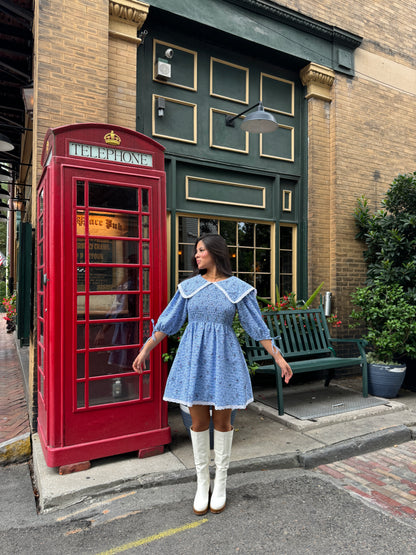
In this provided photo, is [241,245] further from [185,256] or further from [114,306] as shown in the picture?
[114,306]

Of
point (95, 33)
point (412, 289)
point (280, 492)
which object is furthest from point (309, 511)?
point (95, 33)

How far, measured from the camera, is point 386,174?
780 centimetres

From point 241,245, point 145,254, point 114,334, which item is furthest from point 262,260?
point 114,334

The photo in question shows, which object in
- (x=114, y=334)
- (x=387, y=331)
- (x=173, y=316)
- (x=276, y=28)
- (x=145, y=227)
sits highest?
(x=276, y=28)

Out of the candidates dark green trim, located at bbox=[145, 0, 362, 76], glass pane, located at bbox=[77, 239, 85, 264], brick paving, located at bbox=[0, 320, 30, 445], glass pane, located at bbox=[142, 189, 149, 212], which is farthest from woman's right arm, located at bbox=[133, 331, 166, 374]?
dark green trim, located at bbox=[145, 0, 362, 76]

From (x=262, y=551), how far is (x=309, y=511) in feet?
2.17

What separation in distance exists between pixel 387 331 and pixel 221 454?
159 inches

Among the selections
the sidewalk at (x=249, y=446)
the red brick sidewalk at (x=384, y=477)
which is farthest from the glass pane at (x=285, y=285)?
the red brick sidewalk at (x=384, y=477)

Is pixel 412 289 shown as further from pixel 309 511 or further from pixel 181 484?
pixel 181 484

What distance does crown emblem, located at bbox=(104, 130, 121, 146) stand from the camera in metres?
3.77

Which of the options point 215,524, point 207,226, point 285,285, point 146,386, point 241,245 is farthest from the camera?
point 285,285

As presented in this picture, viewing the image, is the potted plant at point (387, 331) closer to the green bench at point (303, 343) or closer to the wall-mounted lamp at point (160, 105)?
the green bench at point (303, 343)

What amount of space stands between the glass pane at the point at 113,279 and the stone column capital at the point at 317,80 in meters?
5.27

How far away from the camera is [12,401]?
19.5 ft
